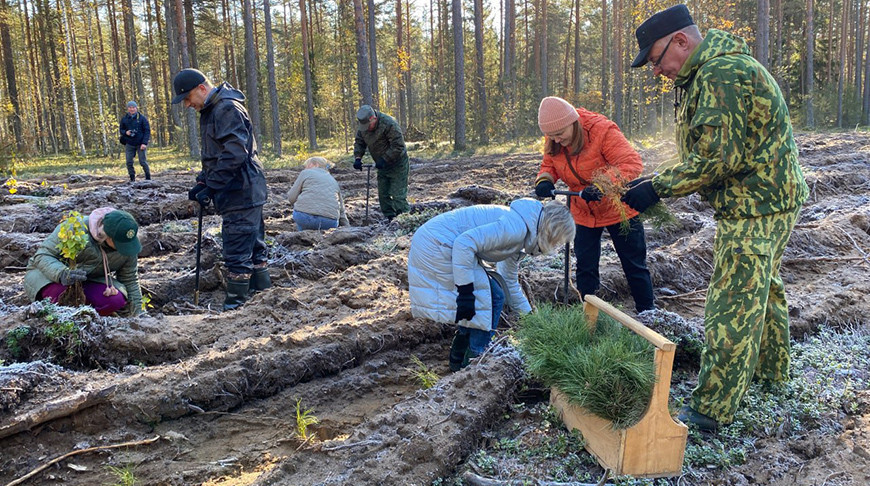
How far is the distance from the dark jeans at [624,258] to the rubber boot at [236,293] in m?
3.11

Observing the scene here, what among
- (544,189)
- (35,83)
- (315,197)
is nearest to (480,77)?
(315,197)

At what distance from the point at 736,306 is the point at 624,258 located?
5.40 ft

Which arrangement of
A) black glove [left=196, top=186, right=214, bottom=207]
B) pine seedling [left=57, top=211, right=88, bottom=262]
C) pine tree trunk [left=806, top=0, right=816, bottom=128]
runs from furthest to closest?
pine tree trunk [left=806, top=0, right=816, bottom=128] < black glove [left=196, top=186, right=214, bottom=207] < pine seedling [left=57, top=211, right=88, bottom=262]

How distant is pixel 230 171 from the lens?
5258 millimetres

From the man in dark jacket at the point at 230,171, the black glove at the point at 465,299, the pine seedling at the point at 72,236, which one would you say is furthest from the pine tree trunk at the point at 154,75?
the black glove at the point at 465,299

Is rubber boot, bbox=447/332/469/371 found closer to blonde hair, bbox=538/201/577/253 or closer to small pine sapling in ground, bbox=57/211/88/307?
blonde hair, bbox=538/201/577/253

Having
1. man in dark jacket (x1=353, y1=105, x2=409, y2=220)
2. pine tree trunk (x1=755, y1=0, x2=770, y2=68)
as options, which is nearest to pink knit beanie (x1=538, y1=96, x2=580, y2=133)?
man in dark jacket (x1=353, y1=105, x2=409, y2=220)

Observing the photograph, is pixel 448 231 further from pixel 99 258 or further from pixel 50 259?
pixel 50 259

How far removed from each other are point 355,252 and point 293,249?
34.0 inches

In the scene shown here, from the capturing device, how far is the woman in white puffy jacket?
372 centimetres

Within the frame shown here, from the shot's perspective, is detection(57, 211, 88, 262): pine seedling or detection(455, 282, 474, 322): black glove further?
detection(57, 211, 88, 262): pine seedling

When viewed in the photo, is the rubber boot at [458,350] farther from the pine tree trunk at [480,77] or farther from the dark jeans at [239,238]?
the pine tree trunk at [480,77]

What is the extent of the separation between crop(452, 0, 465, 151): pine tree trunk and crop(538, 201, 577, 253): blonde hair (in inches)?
709

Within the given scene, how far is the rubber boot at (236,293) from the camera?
547cm
